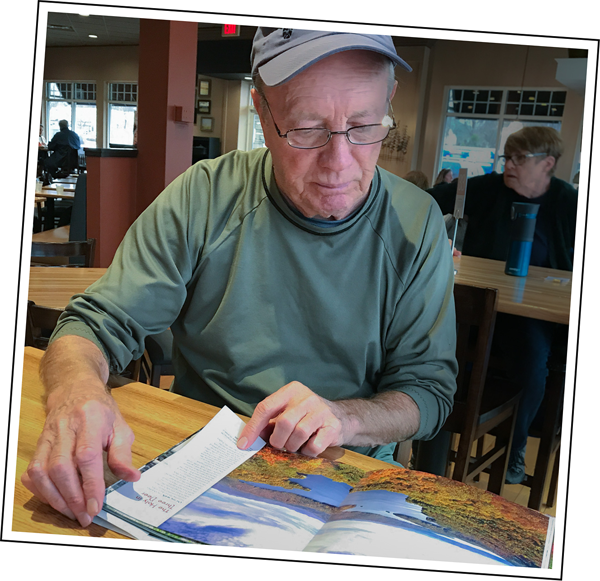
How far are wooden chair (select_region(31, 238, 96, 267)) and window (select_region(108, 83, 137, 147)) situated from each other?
1.37 meters

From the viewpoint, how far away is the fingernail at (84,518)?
63cm

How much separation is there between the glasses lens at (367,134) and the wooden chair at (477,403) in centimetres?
64

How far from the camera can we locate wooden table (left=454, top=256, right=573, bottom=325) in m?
1.89

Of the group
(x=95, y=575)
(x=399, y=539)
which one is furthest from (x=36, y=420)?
(x=399, y=539)

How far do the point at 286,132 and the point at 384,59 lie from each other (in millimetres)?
229

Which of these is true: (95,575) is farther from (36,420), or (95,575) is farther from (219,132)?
(219,132)

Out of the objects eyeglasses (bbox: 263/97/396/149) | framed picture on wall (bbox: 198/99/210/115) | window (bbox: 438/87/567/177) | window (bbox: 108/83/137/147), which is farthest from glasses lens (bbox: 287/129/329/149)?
framed picture on wall (bbox: 198/99/210/115)

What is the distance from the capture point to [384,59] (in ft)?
3.24

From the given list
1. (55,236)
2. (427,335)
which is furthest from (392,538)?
(55,236)

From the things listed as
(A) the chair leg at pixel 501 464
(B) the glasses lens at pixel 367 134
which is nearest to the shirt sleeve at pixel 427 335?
(B) the glasses lens at pixel 367 134

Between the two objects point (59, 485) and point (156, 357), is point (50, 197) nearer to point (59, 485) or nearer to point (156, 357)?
point (156, 357)

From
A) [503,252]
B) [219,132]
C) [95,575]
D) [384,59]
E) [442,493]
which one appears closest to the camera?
[95,575]

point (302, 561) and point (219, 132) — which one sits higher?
point (219, 132)

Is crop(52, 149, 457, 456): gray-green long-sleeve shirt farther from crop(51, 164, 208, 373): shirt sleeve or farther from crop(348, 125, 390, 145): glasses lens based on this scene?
crop(348, 125, 390, 145): glasses lens
